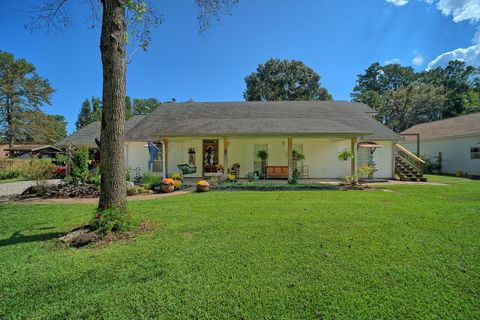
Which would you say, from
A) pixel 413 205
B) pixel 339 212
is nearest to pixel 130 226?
pixel 339 212

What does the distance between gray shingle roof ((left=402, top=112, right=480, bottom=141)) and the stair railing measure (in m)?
5.88

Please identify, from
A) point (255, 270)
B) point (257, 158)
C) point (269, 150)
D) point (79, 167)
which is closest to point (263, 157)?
point (257, 158)

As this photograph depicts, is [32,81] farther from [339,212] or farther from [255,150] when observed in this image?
[339,212]

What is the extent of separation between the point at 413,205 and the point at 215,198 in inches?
255

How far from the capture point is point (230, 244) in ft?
13.4

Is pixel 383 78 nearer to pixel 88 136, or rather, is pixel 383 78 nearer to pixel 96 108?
pixel 88 136

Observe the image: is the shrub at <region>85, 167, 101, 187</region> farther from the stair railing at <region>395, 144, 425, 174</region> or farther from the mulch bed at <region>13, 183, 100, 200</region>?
Answer: the stair railing at <region>395, 144, 425, 174</region>

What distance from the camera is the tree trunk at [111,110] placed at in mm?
4715

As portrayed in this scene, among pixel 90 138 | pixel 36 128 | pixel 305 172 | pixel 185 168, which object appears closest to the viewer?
pixel 185 168

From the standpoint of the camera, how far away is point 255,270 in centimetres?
317

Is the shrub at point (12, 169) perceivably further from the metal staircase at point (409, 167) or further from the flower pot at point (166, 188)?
the metal staircase at point (409, 167)

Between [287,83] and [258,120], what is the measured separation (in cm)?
2316

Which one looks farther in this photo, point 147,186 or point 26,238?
point 147,186

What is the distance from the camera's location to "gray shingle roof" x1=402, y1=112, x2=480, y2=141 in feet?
57.9
